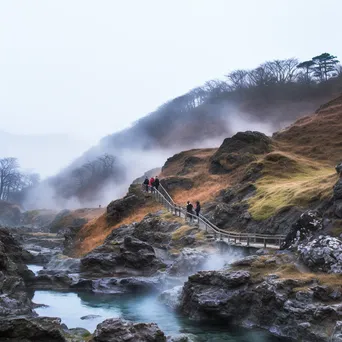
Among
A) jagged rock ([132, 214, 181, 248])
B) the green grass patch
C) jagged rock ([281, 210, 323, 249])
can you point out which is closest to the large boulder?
jagged rock ([132, 214, 181, 248])

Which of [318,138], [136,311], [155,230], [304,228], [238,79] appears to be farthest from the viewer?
[238,79]

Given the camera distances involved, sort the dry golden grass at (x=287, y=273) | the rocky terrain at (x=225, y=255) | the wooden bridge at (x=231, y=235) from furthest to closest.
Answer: the wooden bridge at (x=231, y=235) < the dry golden grass at (x=287, y=273) < the rocky terrain at (x=225, y=255)

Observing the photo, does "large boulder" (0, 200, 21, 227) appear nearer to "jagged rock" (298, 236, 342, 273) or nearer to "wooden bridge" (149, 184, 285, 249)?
"wooden bridge" (149, 184, 285, 249)

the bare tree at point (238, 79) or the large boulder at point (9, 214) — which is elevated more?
the bare tree at point (238, 79)

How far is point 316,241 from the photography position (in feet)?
81.8

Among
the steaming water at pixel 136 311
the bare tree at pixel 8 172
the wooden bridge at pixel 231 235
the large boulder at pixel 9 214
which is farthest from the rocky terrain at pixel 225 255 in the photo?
the bare tree at pixel 8 172

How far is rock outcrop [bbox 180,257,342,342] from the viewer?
64.0ft

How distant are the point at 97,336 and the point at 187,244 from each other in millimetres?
24079

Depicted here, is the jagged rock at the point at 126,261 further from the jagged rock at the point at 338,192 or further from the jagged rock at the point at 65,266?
the jagged rock at the point at 338,192

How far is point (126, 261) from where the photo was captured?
1538 inches

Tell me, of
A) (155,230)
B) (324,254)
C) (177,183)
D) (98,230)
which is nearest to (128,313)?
(324,254)

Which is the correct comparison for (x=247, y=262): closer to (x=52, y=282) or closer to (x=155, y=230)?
(x=52, y=282)

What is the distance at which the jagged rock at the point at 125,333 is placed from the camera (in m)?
16.6

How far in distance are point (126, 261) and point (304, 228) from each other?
57.5ft
